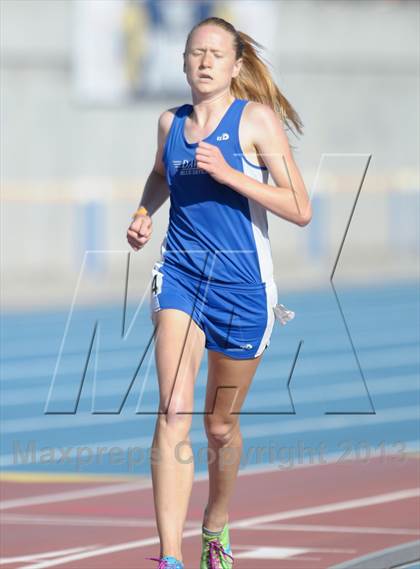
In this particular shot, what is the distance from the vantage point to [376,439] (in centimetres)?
923

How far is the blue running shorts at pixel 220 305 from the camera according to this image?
17.7ft

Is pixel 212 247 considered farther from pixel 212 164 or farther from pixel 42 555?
pixel 42 555

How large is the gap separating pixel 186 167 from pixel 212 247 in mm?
308

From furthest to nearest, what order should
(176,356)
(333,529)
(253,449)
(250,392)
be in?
(250,392)
(253,449)
(333,529)
(176,356)

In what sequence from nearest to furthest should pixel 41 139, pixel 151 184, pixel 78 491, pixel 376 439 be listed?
pixel 151 184
pixel 78 491
pixel 376 439
pixel 41 139

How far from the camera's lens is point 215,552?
5.56 meters

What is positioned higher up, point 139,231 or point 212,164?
point 212,164

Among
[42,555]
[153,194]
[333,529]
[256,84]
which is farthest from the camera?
[333,529]

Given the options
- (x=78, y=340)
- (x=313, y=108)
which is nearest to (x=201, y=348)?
(x=78, y=340)

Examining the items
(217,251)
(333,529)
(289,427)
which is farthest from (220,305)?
(289,427)

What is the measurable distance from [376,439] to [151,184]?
3923 millimetres

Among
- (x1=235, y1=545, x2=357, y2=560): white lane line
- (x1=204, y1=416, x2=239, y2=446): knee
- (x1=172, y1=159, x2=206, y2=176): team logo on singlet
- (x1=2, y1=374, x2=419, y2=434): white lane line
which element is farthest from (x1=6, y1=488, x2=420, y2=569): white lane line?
(x1=2, y1=374, x2=419, y2=434): white lane line

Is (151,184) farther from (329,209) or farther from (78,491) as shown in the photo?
(329,209)

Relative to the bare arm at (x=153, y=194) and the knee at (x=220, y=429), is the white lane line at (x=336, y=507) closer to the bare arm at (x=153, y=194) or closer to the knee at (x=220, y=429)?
the knee at (x=220, y=429)
